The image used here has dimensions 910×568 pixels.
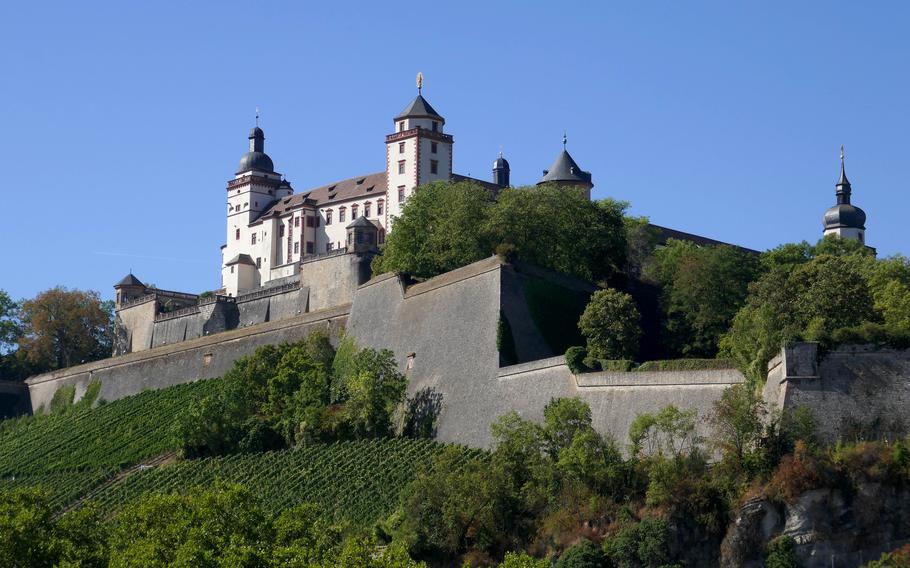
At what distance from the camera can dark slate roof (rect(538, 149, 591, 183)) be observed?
97375mm

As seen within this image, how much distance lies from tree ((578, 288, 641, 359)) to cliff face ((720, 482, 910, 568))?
1547cm

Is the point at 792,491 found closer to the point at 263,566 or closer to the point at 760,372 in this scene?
the point at 760,372

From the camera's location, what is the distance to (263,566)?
140 feet

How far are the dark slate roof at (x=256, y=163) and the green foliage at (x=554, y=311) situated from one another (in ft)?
158

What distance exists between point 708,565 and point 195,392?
134ft

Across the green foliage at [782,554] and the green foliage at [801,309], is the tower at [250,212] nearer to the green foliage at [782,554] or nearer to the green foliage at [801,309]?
the green foliage at [801,309]

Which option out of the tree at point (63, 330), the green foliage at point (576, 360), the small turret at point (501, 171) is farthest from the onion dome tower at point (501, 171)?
the green foliage at point (576, 360)

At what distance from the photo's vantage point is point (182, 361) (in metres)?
89.2

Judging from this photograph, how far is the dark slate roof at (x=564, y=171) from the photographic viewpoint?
9738 cm

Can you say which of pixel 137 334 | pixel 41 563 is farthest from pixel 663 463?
pixel 137 334

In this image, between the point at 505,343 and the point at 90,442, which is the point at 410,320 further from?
the point at 90,442

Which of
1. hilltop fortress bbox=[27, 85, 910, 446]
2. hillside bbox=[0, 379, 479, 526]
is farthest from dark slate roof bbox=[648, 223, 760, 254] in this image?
hillside bbox=[0, 379, 479, 526]

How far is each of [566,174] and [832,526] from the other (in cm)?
5210

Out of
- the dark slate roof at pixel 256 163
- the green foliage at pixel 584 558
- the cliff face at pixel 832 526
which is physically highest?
the dark slate roof at pixel 256 163
